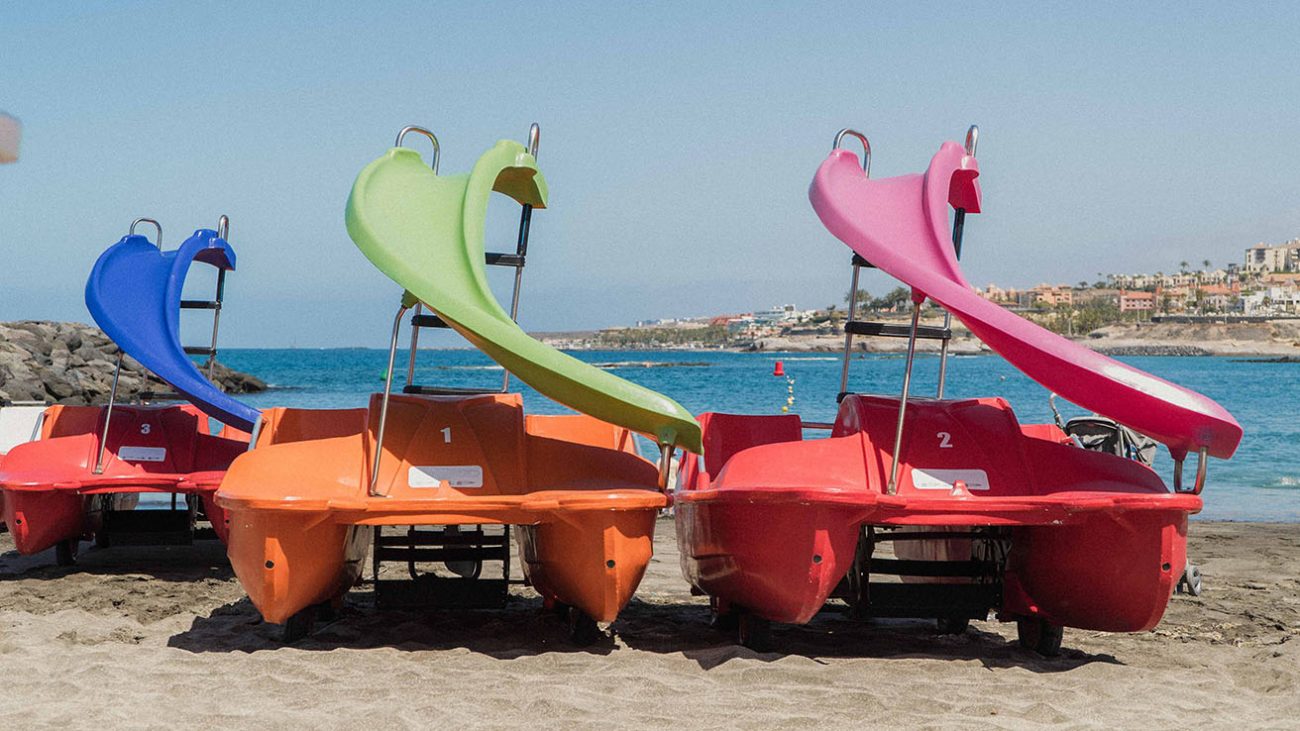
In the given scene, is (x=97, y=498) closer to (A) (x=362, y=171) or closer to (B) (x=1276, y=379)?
(A) (x=362, y=171)

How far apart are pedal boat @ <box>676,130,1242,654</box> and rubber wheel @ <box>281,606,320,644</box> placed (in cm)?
198

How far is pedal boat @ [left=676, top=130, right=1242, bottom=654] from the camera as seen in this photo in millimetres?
5855

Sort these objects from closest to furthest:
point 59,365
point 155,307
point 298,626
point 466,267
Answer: point 466,267 < point 298,626 < point 155,307 < point 59,365

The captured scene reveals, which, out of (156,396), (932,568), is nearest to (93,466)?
(156,396)

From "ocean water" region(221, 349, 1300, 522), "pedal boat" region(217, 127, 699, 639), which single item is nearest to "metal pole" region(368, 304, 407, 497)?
"pedal boat" region(217, 127, 699, 639)

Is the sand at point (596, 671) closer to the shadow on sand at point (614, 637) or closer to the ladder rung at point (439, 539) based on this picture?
the shadow on sand at point (614, 637)

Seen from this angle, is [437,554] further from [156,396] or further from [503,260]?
[156,396]

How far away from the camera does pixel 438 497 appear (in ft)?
19.9

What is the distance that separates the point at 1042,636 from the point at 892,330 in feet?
5.66

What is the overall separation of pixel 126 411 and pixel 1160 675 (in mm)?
6589

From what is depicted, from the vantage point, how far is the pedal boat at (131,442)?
8328 millimetres

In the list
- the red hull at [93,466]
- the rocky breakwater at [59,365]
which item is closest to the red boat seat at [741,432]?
the red hull at [93,466]

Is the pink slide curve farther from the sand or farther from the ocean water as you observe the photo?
the ocean water

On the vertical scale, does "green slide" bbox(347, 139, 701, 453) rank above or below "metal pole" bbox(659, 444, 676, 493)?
above
